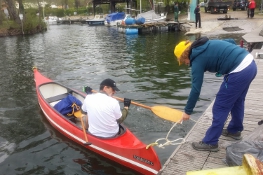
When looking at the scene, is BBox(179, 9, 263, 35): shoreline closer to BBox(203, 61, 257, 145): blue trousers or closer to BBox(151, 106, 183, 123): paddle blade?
BBox(151, 106, 183, 123): paddle blade

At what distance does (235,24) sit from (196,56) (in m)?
25.7

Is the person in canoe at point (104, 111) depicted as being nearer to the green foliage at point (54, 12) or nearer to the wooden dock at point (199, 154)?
the wooden dock at point (199, 154)

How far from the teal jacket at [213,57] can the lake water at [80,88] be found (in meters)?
2.67

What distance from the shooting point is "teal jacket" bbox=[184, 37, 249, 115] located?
418 centimetres

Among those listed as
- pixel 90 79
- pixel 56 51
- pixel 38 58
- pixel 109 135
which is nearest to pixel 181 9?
pixel 56 51

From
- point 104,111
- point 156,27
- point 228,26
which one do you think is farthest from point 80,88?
point 156,27

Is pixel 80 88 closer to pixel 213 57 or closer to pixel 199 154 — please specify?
pixel 199 154

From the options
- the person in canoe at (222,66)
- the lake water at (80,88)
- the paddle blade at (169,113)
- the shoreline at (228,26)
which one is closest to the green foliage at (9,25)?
the lake water at (80,88)

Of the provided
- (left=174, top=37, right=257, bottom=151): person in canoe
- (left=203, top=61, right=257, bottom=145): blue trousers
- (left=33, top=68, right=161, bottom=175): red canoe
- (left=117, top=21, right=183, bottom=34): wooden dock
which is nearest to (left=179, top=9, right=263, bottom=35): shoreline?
(left=117, top=21, right=183, bottom=34): wooden dock

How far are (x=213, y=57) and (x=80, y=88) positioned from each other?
8.38 meters

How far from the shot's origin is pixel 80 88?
463 inches

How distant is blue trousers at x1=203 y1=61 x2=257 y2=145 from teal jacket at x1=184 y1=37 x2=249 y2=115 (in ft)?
0.57

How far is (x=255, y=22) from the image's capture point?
87.7 feet

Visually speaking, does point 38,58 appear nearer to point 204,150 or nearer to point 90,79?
point 90,79
